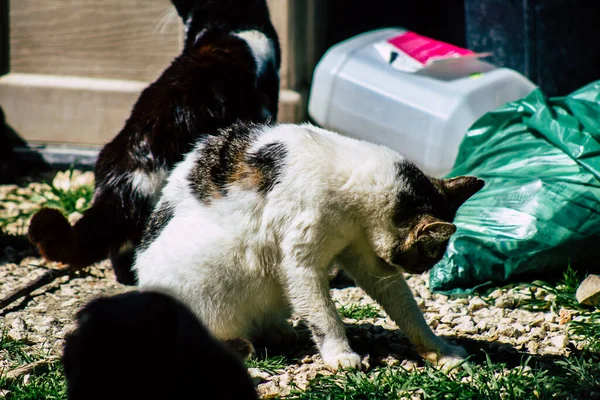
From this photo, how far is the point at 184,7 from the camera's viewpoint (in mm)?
4805

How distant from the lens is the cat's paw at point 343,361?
2.82 meters

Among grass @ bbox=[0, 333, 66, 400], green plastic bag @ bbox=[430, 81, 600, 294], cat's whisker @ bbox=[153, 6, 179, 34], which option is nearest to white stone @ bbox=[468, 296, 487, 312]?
green plastic bag @ bbox=[430, 81, 600, 294]

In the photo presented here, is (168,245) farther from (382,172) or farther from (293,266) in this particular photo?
(382,172)

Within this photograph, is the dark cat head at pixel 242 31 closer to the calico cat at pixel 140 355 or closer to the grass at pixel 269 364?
the grass at pixel 269 364

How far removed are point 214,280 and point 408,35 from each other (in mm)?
3162

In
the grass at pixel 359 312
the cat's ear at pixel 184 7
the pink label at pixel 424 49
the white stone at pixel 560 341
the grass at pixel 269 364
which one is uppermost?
the cat's ear at pixel 184 7

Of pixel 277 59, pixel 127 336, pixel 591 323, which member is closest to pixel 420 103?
pixel 277 59

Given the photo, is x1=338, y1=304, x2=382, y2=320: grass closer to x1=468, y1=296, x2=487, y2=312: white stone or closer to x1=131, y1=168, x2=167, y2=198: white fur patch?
x1=468, y1=296, x2=487, y2=312: white stone

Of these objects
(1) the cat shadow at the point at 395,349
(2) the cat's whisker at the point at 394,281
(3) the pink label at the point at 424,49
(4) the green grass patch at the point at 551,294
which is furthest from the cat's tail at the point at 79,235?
(3) the pink label at the point at 424,49

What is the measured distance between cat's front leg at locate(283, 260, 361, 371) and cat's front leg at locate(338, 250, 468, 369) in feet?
0.61

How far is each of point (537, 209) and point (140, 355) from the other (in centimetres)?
261

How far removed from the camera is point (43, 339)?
3338 mm

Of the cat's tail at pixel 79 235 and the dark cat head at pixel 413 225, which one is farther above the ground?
the dark cat head at pixel 413 225

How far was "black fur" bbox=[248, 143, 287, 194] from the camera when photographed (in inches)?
113
